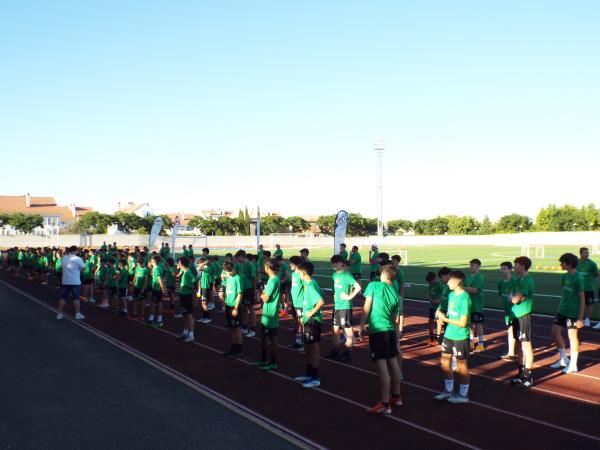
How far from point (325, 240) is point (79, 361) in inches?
2783

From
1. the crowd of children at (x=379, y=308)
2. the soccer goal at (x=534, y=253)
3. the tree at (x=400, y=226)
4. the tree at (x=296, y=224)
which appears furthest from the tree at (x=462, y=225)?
the crowd of children at (x=379, y=308)

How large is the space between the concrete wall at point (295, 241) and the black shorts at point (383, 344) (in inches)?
2079

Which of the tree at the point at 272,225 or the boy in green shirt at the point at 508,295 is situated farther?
the tree at the point at 272,225

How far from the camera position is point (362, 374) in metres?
8.85

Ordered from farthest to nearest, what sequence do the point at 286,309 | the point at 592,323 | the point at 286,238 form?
the point at 286,238 < the point at 286,309 < the point at 592,323

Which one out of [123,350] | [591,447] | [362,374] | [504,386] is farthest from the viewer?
[123,350]

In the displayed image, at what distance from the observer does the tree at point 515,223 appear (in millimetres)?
122738

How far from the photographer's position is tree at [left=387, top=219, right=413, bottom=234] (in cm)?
13575

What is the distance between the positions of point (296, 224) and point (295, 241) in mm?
38897

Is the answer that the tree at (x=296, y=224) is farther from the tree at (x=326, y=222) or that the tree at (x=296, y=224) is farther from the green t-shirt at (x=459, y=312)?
the green t-shirt at (x=459, y=312)

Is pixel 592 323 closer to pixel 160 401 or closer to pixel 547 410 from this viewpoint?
pixel 547 410

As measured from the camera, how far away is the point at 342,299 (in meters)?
9.70

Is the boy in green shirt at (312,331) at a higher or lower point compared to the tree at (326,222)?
lower

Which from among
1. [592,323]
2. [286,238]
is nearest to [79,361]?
[592,323]
